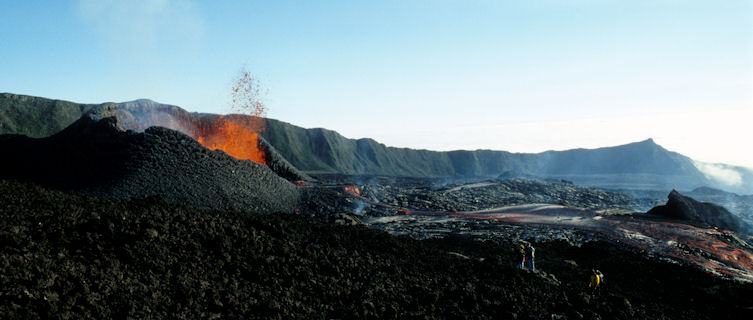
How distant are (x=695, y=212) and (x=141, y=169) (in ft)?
138

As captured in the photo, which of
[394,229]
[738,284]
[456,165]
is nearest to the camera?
[738,284]

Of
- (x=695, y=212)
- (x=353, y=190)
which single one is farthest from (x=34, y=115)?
(x=695, y=212)

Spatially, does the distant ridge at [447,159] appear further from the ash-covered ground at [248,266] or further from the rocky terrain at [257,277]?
the rocky terrain at [257,277]

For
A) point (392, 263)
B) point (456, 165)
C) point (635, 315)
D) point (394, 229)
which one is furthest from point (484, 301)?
point (456, 165)

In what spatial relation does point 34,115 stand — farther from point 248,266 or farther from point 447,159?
point 447,159

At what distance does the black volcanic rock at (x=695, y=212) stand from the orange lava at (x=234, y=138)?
125ft

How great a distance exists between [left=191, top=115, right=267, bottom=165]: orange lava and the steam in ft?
410

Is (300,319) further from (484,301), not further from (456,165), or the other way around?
(456,165)

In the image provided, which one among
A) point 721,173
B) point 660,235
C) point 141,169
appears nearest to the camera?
point 141,169

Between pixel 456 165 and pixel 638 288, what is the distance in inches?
4419

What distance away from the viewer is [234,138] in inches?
1612

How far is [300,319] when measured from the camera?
25.5 ft

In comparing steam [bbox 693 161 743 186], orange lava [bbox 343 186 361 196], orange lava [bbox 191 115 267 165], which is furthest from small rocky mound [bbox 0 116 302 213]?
steam [bbox 693 161 743 186]

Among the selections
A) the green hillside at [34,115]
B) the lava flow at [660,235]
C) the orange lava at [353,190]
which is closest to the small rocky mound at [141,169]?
the orange lava at [353,190]
